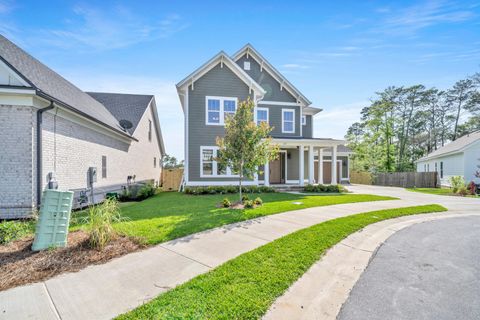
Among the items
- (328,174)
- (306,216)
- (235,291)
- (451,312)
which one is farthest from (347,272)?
(328,174)

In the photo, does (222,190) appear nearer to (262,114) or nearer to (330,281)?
(262,114)

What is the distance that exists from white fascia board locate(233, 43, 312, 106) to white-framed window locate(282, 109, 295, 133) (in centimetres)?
134

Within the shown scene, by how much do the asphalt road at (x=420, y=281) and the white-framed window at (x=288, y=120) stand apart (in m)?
12.6

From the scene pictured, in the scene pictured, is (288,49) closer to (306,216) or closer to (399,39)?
(399,39)

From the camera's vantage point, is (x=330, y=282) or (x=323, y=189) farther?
(x=323, y=189)

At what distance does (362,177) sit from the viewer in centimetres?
2852

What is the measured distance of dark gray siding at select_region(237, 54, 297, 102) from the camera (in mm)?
17812

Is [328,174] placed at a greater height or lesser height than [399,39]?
lesser

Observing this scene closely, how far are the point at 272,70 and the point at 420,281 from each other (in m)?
16.7

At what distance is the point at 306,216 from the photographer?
7.41 meters

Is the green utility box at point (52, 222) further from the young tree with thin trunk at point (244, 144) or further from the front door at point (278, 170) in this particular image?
the front door at point (278, 170)

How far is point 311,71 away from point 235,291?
13.6m

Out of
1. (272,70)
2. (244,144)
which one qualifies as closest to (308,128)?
(272,70)

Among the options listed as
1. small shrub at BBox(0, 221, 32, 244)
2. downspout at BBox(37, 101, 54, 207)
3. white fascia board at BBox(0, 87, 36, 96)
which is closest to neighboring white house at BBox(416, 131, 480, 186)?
small shrub at BBox(0, 221, 32, 244)
